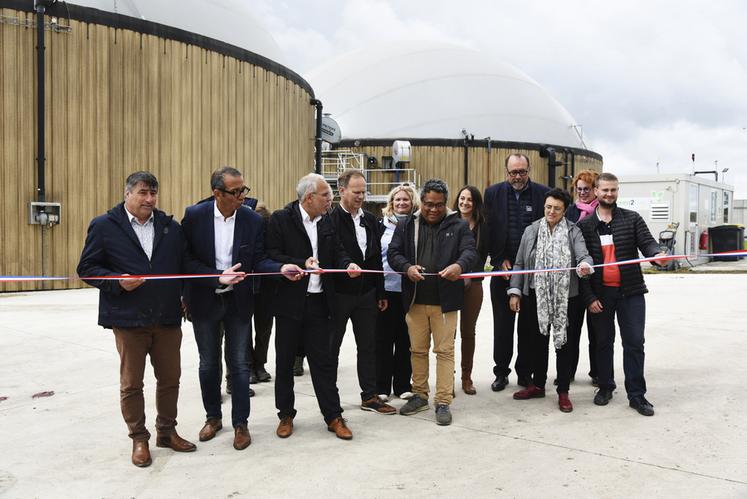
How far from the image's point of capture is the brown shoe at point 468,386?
17.2 feet

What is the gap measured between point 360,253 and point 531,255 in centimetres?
→ 145

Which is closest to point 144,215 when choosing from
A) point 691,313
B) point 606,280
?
point 606,280

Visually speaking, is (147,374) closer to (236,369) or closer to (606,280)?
(236,369)

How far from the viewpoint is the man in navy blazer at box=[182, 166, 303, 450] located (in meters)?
4.09

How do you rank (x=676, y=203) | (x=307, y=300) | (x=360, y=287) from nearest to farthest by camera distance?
(x=307, y=300)
(x=360, y=287)
(x=676, y=203)

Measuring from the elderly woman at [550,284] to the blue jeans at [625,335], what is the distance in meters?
A: 0.26

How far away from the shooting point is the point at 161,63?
13.5 metres

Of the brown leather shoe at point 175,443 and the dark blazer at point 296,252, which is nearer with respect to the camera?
the brown leather shoe at point 175,443

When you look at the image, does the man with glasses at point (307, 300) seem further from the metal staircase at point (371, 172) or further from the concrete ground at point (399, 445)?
the metal staircase at point (371, 172)

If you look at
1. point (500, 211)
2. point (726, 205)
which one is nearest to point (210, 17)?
point (500, 211)

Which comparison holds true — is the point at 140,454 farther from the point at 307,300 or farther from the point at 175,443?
the point at 307,300

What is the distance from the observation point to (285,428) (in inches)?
165

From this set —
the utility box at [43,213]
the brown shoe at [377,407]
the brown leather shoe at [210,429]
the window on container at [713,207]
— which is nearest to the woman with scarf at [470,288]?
the brown shoe at [377,407]

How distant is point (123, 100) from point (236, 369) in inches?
416
